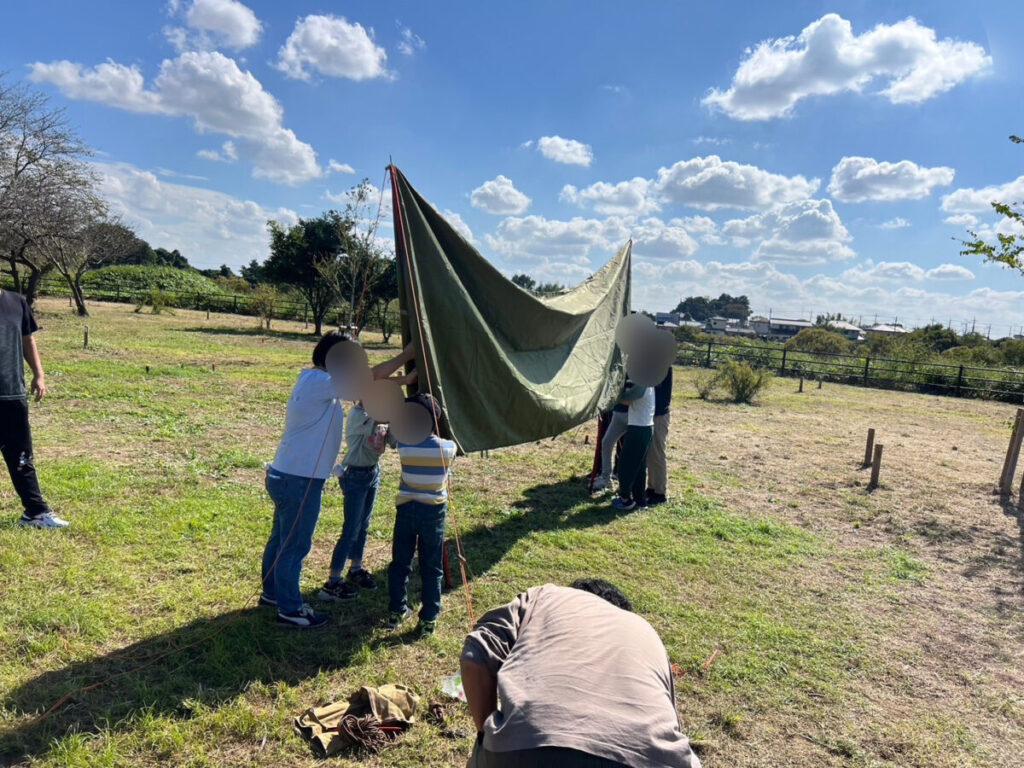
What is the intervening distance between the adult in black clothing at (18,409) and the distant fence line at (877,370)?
889 inches

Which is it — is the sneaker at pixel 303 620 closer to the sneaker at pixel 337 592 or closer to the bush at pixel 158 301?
the sneaker at pixel 337 592

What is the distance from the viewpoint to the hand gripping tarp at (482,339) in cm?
376

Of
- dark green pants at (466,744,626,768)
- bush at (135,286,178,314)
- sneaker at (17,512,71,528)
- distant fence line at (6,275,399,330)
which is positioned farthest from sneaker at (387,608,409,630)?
bush at (135,286,178,314)

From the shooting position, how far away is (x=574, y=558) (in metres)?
5.12

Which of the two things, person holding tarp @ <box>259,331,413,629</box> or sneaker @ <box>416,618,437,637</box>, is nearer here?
person holding tarp @ <box>259,331,413,629</box>

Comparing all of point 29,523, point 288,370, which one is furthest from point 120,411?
point 288,370

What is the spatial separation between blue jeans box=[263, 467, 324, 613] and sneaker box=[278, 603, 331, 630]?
38 millimetres

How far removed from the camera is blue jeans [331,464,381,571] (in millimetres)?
3975

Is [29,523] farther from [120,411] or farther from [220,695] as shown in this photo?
[120,411]

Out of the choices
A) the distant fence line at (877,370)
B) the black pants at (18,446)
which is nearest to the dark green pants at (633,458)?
the black pants at (18,446)

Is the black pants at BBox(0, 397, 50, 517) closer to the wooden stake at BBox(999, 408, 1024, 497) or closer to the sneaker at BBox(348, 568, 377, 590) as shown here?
the sneaker at BBox(348, 568, 377, 590)

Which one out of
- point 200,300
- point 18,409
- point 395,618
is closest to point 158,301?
point 200,300

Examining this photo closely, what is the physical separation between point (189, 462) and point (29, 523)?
218 centimetres

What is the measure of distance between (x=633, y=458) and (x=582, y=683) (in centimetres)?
491
